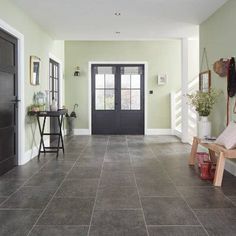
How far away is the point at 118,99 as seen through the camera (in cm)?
913

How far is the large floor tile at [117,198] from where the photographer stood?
294 centimetres

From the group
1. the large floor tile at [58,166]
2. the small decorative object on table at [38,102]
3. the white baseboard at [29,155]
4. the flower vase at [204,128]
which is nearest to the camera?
the large floor tile at [58,166]

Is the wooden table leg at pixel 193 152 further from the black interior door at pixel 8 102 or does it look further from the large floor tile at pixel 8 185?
the black interior door at pixel 8 102

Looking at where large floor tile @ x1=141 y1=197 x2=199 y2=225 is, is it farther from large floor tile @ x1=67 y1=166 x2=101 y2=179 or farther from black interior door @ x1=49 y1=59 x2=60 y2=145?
black interior door @ x1=49 y1=59 x2=60 y2=145

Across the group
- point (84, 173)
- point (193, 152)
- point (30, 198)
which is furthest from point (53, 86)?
point (30, 198)

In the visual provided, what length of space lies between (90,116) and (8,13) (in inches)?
204

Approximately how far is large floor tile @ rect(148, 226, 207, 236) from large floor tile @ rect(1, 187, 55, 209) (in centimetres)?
115

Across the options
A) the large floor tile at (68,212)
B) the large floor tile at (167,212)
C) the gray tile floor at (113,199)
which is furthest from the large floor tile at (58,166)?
the large floor tile at (167,212)

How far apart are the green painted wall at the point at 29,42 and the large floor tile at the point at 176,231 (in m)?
3.32

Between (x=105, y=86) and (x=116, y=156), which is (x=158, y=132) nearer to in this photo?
(x=105, y=86)

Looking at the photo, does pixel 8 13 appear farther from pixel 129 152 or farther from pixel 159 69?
pixel 159 69

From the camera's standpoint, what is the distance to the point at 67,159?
17.4 feet

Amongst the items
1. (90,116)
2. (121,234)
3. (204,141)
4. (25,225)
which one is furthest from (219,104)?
(90,116)

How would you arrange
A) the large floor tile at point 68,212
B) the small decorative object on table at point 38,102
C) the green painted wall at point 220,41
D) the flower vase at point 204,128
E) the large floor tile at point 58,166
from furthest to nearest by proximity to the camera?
the small decorative object on table at point 38,102 < the flower vase at point 204,128 < the large floor tile at point 58,166 < the green painted wall at point 220,41 < the large floor tile at point 68,212
